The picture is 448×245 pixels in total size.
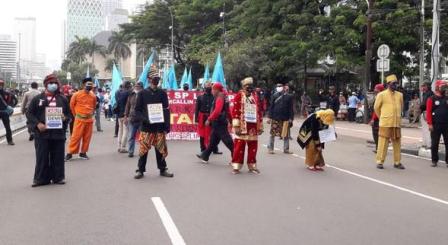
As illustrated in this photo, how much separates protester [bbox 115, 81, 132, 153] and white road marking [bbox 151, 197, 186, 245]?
6378mm

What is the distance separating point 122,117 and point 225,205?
789cm

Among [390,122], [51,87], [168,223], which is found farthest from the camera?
[390,122]

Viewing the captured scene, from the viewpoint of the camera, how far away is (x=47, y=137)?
31.3ft

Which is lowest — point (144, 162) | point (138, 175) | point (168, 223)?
point (168, 223)

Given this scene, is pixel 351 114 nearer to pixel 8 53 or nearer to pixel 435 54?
pixel 435 54

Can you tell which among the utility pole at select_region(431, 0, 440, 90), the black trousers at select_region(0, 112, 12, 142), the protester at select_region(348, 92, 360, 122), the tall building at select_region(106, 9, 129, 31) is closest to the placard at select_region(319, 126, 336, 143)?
the utility pole at select_region(431, 0, 440, 90)

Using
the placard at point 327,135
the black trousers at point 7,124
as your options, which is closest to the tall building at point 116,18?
the black trousers at point 7,124

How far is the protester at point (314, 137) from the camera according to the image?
38.4 ft

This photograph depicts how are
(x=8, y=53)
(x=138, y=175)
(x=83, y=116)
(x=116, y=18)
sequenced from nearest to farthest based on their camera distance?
(x=138, y=175)
(x=83, y=116)
(x=8, y=53)
(x=116, y=18)

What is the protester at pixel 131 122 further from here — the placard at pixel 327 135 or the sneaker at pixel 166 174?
the placard at pixel 327 135

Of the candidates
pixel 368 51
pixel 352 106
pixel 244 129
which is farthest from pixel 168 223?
pixel 352 106

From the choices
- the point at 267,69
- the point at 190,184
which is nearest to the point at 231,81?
the point at 267,69

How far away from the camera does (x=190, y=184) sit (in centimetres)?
967

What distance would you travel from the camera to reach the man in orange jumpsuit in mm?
13008
